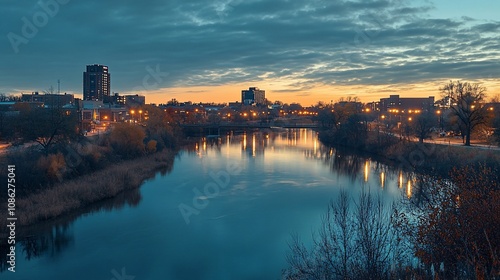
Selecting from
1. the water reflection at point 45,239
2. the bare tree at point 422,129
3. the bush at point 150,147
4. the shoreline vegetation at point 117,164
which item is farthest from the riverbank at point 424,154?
the bush at point 150,147

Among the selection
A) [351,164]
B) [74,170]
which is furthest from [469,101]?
[74,170]

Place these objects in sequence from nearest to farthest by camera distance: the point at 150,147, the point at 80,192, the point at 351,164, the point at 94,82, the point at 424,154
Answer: the point at 80,192, the point at 424,154, the point at 351,164, the point at 150,147, the point at 94,82

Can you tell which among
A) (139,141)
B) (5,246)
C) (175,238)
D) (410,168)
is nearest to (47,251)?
(5,246)

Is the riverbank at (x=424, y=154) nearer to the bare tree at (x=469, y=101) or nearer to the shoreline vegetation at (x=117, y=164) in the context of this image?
the shoreline vegetation at (x=117, y=164)

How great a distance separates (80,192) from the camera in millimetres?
13172

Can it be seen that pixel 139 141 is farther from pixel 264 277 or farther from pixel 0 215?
pixel 264 277

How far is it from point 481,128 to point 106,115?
3901 cm

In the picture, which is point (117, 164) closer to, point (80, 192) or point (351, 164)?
point (80, 192)

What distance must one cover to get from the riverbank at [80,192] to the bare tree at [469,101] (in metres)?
17.4

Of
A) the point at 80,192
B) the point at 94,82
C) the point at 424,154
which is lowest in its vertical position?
the point at 80,192

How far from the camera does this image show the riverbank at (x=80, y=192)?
→ 36.6ft

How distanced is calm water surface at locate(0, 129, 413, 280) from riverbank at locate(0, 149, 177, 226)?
0.37 metres

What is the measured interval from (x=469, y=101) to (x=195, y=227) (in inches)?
754

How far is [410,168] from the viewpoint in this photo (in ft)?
65.4
